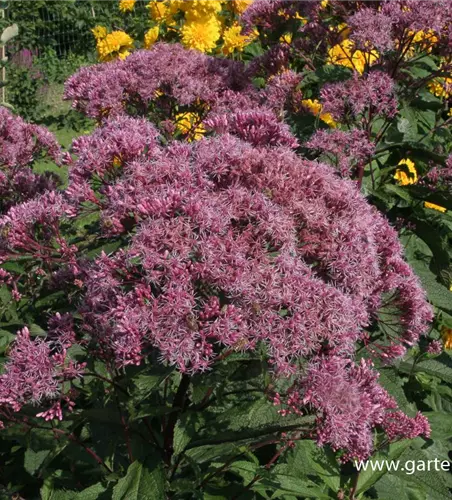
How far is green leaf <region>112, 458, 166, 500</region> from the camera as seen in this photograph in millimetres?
2174

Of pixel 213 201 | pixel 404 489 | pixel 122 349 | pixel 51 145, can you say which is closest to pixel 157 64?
pixel 51 145

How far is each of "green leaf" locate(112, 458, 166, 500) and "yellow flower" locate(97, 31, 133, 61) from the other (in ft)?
12.7

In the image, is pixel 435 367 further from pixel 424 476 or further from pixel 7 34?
pixel 7 34

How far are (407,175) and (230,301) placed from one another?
2126 mm

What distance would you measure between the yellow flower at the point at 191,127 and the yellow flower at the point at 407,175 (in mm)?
1104

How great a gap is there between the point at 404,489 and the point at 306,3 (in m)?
2.37

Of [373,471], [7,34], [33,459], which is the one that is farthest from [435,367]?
[7,34]

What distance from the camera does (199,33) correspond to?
5004 millimetres

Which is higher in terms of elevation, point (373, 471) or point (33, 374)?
point (33, 374)

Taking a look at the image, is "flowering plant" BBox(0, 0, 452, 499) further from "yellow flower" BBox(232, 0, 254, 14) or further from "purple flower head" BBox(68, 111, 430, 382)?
"yellow flower" BBox(232, 0, 254, 14)

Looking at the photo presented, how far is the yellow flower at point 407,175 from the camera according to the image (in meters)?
3.81

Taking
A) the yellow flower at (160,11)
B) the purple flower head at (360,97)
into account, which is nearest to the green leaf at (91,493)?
the purple flower head at (360,97)

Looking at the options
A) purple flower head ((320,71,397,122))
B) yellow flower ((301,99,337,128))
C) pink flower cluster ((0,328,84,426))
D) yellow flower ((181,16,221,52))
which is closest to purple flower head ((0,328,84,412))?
pink flower cluster ((0,328,84,426))

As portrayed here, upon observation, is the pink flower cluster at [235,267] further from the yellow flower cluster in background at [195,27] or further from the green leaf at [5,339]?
the yellow flower cluster in background at [195,27]
